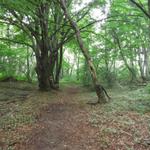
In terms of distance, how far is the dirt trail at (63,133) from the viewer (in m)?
5.70

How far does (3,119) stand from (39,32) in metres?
9.36

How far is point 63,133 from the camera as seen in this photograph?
6.70 meters

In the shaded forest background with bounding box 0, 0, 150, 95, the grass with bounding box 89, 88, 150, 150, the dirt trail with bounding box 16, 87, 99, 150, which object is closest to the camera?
the dirt trail with bounding box 16, 87, 99, 150

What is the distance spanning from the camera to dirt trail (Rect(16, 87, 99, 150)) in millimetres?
5703

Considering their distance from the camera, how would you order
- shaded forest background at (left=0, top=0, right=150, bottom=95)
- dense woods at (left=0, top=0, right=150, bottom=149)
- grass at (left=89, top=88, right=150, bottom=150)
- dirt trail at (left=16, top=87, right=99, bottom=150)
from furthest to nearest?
1. shaded forest background at (left=0, top=0, right=150, bottom=95)
2. dense woods at (left=0, top=0, right=150, bottom=149)
3. grass at (left=89, top=88, right=150, bottom=150)
4. dirt trail at (left=16, top=87, right=99, bottom=150)

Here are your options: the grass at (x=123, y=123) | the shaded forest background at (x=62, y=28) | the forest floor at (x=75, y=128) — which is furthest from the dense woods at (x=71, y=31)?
the forest floor at (x=75, y=128)

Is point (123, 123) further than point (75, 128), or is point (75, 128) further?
point (123, 123)

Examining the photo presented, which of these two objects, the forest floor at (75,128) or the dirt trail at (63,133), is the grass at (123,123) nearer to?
the forest floor at (75,128)

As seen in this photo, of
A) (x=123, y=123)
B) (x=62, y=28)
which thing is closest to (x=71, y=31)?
(x=62, y=28)

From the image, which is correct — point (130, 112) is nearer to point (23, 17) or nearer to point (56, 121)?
point (56, 121)

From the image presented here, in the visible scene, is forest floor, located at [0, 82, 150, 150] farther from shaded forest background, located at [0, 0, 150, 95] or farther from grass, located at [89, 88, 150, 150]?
shaded forest background, located at [0, 0, 150, 95]

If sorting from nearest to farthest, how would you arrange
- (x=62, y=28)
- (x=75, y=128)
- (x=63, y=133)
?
(x=63, y=133) < (x=75, y=128) < (x=62, y=28)

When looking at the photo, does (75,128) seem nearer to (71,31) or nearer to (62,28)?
(62,28)

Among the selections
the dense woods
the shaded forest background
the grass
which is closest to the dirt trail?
the grass
